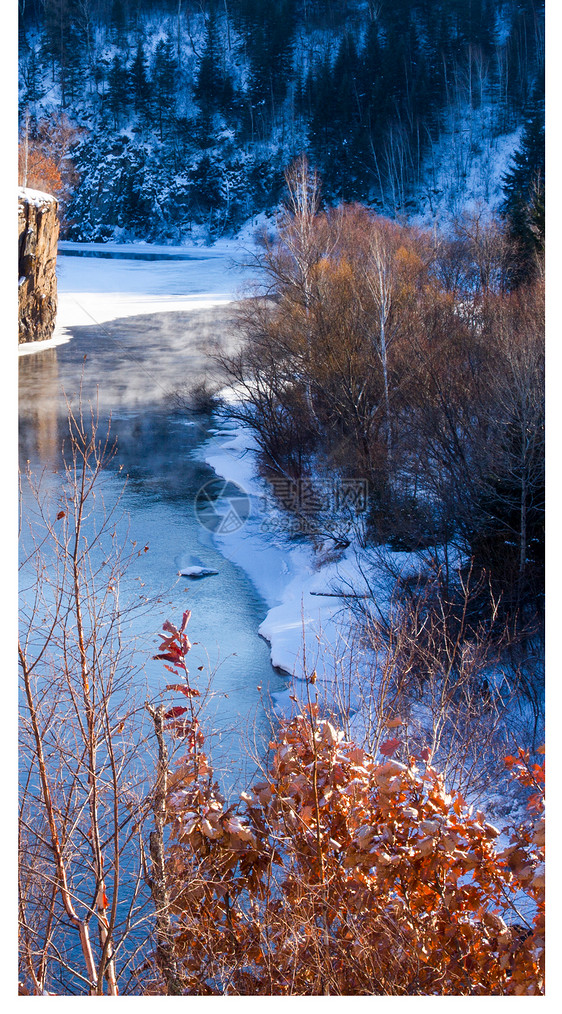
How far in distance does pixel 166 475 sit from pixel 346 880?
1212 cm

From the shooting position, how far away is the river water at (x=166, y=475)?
7.95 metres

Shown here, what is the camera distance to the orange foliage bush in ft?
10.1

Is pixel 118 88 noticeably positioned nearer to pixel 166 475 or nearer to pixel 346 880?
pixel 166 475

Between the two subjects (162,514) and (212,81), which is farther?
(162,514)

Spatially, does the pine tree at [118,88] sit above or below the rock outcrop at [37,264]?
above

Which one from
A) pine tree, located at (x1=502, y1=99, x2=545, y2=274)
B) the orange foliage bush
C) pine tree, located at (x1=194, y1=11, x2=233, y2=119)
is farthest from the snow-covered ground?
the orange foliage bush

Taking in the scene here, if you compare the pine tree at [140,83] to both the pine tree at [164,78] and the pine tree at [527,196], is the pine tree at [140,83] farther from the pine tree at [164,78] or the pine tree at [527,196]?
the pine tree at [527,196]

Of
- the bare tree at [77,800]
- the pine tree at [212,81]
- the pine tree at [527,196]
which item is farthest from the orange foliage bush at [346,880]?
the pine tree at [212,81]

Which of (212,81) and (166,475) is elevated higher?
(212,81)

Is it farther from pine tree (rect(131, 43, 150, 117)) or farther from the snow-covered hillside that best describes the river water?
pine tree (rect(131, 43, 150, 117))

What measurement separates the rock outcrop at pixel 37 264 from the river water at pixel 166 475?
0.73 metres

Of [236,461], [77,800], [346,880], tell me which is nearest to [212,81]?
[236,461]

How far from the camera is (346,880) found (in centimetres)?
329

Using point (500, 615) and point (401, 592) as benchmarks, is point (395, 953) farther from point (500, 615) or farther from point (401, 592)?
point (401, 592)
